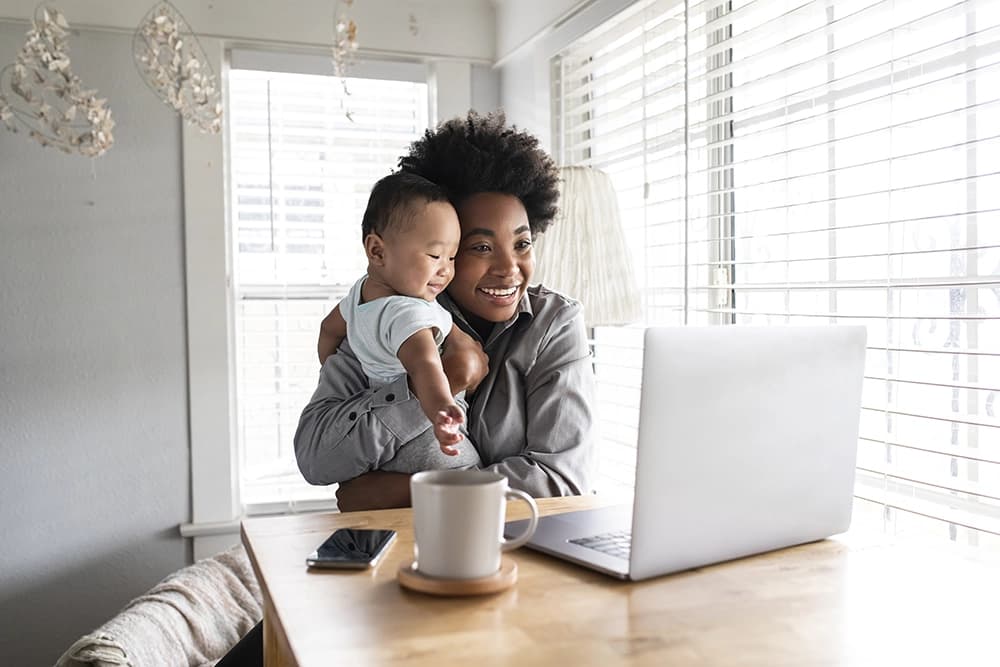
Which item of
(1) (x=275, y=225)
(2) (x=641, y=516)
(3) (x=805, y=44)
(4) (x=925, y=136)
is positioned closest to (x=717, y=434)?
(2) (x=641, y=516)

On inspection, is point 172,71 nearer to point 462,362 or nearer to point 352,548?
point 462,362

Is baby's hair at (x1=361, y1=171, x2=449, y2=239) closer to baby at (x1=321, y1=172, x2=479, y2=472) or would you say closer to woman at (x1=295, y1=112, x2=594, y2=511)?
baby at (x1=321, y1=172, x2=479, y2=472)

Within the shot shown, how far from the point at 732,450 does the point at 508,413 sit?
0.60m

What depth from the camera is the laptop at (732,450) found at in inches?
33.0

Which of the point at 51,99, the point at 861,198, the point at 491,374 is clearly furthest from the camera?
the point at 51,99

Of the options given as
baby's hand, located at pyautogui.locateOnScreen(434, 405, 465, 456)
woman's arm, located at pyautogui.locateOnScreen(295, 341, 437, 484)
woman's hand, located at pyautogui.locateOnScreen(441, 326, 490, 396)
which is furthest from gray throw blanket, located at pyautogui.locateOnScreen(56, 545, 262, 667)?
baby's hand, located at pyautogui.locateOnScreen(434, 405, 465, 456)

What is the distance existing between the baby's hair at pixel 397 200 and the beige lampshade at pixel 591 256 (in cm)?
65

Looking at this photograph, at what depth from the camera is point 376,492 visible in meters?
1.36

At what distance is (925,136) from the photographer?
158 centimetres

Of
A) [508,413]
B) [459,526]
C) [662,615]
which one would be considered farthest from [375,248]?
[662,615]

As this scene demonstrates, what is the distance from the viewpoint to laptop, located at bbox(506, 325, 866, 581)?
84 cm

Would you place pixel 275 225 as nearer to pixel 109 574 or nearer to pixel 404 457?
pixel 109 574

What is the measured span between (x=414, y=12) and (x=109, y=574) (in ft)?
6.85

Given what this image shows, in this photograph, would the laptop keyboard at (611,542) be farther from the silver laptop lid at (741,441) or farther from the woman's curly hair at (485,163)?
the woman's curly hair at (485,163)
